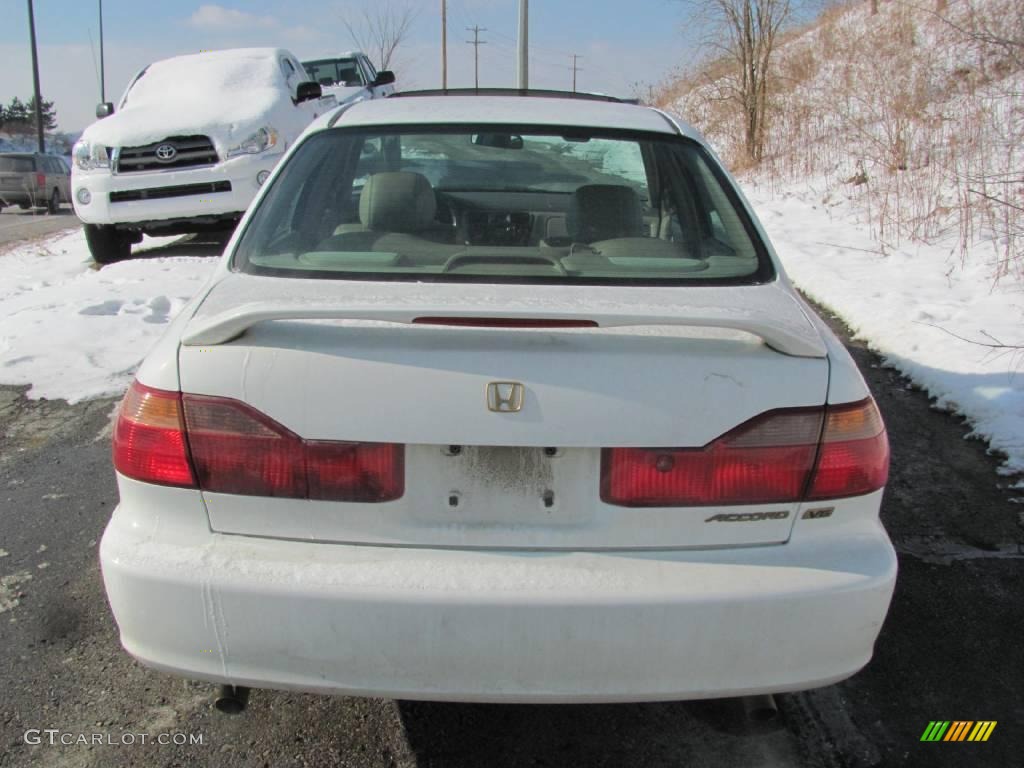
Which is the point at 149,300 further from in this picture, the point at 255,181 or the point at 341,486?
the point at 341,486

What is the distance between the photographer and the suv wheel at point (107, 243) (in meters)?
8.66

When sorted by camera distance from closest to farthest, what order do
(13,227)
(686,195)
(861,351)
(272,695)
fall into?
(272,695)
(686,195)
(861,351)
(13,227)

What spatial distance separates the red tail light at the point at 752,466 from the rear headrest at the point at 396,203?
113 centimetres

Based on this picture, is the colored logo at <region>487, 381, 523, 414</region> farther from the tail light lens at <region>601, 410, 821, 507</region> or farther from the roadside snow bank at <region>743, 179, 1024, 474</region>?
the roadside snow bank at <region>743, 179, 1024, 474</region>

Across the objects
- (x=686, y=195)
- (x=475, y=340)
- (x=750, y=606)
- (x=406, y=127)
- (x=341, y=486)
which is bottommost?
(x=750, y=606)

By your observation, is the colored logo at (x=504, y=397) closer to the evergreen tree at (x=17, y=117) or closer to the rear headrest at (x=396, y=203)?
the rear headrest at (x=396, y=203)

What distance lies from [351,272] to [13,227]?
20.7 metres

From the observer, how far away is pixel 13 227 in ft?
62.8

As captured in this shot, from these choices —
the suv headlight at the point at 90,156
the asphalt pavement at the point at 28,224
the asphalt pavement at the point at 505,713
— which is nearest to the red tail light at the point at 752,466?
the asphalt pavement at the point at 505,713

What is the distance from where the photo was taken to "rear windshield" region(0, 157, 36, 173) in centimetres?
2362

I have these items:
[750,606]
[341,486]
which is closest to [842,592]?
[750,606]

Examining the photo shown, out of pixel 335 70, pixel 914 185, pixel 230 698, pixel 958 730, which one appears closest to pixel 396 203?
pixel 230 698

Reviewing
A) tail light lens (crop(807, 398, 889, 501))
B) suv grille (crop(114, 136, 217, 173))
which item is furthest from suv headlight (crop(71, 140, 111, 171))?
tail light lens (crop(807, 398, 889, 501))

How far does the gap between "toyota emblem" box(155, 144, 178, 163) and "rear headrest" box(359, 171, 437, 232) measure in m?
6.19
